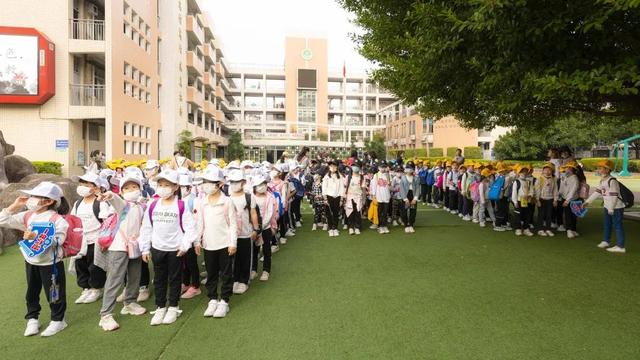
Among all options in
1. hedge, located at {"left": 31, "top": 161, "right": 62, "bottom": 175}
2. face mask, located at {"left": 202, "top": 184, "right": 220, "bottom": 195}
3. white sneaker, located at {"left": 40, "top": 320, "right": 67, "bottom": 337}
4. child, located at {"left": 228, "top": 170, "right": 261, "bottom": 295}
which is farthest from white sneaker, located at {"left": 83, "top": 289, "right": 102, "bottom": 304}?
hedge, located at {"left": 31, "top": 161, "right": 62, "bottom": 175}

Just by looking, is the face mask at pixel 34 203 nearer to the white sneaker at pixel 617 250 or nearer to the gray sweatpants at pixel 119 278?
the gray sweatpants at pixel 119 278

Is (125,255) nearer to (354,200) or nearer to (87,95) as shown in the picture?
(354,200)

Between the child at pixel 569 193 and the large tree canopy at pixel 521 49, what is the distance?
1700 millimetres

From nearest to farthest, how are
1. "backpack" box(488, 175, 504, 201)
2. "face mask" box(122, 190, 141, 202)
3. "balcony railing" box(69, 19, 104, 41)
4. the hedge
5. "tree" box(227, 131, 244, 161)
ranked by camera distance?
"face mask" box(122, 190, 141, 202)
"backpack" box(488, 175, 504, 201)
the hedge
"balcony railing" box(69, 19, 104, 41)
"tree" box(227, 131, 244, 161)

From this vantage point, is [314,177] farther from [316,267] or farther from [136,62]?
[136,62]

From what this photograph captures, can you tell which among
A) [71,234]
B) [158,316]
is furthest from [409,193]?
[71,234]

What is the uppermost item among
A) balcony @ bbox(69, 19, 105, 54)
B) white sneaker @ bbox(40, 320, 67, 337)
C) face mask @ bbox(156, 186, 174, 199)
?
balcony @ bbox(69, 19, 105, 54)

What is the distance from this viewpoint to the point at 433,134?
1891 inches

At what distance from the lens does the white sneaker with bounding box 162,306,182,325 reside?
472 cm

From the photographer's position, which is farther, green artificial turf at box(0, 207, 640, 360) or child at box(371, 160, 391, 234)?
child at box(371, 160, 391, 234)

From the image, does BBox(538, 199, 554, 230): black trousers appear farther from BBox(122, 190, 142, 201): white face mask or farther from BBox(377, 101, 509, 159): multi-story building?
BBox(377, 101, 509, 159): multi-story building

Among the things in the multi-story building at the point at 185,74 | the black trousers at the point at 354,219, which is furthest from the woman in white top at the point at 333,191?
the multi-story building at the point at 185,74

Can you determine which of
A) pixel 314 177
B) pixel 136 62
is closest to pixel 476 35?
pixel 314 177

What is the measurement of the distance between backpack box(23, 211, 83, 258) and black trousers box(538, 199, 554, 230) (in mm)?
9244
